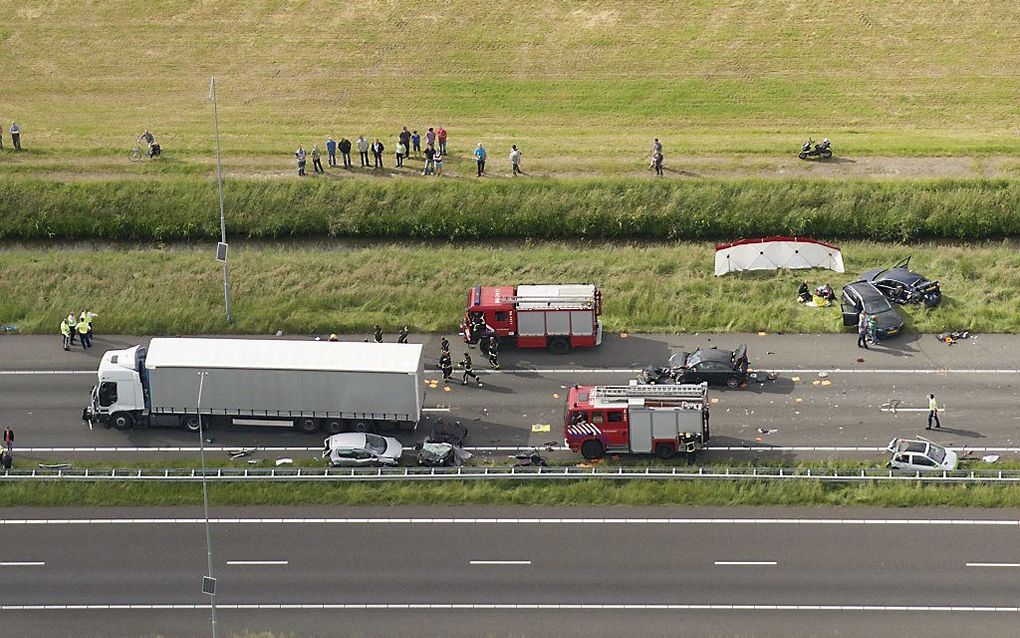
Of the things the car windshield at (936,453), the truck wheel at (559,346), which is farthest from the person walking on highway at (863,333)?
the truck wheel at (559,346)

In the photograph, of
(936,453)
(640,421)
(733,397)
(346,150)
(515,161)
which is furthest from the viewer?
(346,150)

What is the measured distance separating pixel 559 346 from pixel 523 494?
1113 centimetres

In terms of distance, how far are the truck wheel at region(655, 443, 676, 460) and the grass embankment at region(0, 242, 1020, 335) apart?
11.0 metres

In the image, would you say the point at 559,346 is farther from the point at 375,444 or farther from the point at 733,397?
the point at 375,444

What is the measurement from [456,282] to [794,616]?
26.4m

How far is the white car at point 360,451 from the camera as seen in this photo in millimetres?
47438

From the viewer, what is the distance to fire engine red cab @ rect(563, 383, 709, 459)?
47.0m

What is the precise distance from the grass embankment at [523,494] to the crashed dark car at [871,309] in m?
11.6

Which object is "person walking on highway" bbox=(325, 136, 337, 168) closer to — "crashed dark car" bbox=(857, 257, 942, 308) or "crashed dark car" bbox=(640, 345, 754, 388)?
"crashed dark car" bbox=(640, 345, 754, 388)

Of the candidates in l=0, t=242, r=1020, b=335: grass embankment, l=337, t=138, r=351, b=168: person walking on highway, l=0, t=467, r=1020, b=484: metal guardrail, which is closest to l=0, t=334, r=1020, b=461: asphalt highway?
l=0, t=242, r=1020, b=335: grass embankment

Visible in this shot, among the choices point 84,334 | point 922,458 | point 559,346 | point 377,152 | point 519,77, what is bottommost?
point 922,458

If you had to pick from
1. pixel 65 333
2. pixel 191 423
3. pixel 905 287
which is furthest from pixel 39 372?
pixel 905 287

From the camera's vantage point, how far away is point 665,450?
47531mm

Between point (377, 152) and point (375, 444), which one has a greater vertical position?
point (377, 152)
